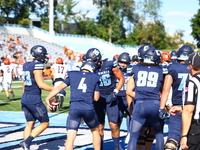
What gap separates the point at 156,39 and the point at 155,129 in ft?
194

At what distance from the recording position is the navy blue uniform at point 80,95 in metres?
6.05

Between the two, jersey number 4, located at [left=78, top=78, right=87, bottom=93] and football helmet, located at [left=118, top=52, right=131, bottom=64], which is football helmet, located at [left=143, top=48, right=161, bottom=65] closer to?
jersey number 4, located at [left=78, top=78, right=87, bottom=93]

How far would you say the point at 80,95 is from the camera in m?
6.05

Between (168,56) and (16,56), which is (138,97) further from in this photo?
(16,56)

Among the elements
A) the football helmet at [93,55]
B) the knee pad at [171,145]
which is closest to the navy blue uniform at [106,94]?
the football helmet at [93,55]

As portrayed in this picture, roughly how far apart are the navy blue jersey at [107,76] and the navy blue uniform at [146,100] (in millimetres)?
1387

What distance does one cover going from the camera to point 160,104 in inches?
228

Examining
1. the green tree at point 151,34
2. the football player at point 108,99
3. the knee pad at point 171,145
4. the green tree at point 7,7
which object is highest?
the green tree at point 7,7

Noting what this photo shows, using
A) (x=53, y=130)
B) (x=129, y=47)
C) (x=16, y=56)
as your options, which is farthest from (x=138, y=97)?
(x=129, y=47)

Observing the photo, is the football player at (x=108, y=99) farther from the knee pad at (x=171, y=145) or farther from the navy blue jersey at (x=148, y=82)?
the knee pad at (x=171, y=145)

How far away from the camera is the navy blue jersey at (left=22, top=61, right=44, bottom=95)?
6.88 meters

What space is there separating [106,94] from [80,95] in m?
1.40

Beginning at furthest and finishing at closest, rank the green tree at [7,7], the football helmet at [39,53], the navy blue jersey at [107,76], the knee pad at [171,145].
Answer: the green tree at [7,7] < the navy blue jersey at [107,76] < the football helmet at [39,53] < the knee pad at [171,145]

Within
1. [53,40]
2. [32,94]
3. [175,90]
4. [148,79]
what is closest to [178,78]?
[175,90]
